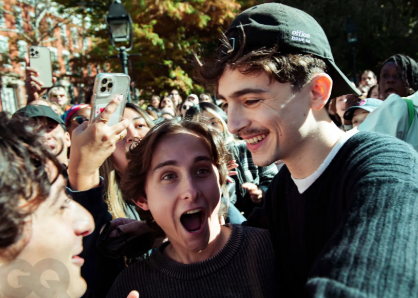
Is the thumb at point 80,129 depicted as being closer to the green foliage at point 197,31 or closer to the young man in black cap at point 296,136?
the young man in black cap at point 296,136

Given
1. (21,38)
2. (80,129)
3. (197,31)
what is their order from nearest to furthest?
(80,129)
(197,31)
(21,38)

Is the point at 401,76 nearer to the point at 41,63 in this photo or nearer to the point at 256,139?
the point at 256,139

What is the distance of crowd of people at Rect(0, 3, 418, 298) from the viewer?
3.11 feet

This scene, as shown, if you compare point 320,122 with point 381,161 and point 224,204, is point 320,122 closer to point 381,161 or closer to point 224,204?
point 381,161

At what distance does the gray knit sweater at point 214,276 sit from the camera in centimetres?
156

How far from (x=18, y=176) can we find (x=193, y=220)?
952 millimetres

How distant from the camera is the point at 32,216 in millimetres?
1109

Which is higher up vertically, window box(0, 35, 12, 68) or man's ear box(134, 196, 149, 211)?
man's ear box(134, 196, 149, 211)

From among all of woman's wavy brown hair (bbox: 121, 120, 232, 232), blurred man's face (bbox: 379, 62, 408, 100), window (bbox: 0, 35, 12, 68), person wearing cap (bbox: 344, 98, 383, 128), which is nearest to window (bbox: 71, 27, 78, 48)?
window (bbox: 0, 35, 12, 68)

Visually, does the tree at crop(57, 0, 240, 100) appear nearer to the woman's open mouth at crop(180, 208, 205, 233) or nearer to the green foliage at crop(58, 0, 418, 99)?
the green foliage at crop(58, 0, 418, 99)

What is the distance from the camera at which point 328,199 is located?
4.33ft

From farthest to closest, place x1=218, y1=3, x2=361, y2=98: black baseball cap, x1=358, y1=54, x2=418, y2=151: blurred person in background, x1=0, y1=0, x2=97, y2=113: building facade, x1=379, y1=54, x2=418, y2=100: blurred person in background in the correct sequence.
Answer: x1=0, y1=0, x2=97, y2=113: building facade
x1=379, y1=54, x2=418, y2=100: blurred person in background
x1=358, y1=54, x2=418, y2=151: blurred person in background
x1=218, y1=3, x2=361, y2=98: black baseball cap

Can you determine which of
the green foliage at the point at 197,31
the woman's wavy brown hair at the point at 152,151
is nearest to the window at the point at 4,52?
the green foliage at the point at 197,31

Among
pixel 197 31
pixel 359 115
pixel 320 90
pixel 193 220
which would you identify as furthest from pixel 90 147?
pixel 197 31
